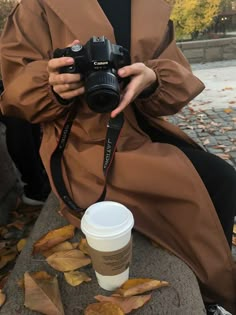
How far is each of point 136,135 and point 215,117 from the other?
3.14 meters

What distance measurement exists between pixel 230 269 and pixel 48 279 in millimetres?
663

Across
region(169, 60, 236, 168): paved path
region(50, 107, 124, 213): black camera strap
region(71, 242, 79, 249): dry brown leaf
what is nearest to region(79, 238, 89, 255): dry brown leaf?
region(71, 242, 79, 249): dry brown leaf

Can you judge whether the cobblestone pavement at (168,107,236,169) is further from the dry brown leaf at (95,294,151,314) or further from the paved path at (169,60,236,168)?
the dry brown leaf at (95,294,151,314)

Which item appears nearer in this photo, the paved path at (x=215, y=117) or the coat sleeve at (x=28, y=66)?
the coat sleeve at (x=28, y=66)

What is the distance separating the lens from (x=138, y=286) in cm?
123

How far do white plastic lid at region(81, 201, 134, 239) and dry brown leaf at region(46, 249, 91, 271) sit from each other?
0.30 metres

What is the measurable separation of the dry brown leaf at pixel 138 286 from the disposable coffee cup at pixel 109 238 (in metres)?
0.03

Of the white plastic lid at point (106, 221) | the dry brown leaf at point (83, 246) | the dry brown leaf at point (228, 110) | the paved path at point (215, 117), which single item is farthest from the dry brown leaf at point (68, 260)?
the dry brown leaf at point (228, 110)

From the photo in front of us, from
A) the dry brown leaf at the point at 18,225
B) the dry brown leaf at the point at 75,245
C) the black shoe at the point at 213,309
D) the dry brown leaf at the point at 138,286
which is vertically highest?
the dry brown leaf at the point at 138,286

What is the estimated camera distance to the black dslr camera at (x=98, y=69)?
1275mm

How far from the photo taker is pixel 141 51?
5.37 ft

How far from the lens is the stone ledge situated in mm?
1193

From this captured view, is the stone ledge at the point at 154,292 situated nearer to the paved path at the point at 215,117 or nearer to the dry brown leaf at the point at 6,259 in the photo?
the dry brown leaf at the point at 6,259

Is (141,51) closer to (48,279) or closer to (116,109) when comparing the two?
(116,109)
